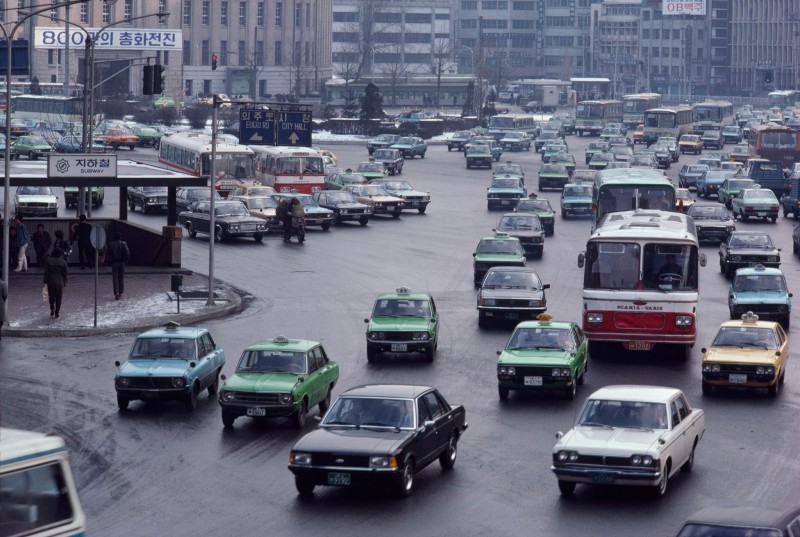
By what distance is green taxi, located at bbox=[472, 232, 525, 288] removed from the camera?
131 ft

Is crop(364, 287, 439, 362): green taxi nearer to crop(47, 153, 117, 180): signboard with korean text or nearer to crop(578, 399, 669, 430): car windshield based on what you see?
crop(578, 399, 669, 430): car windshield

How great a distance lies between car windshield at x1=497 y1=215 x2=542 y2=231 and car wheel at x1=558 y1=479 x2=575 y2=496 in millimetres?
28054

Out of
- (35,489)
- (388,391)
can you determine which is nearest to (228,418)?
(388,391)

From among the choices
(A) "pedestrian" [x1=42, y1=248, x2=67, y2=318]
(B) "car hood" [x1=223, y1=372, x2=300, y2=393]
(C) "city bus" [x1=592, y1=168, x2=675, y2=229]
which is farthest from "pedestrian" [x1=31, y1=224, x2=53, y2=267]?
(B) "car hood" [x1=223, y1=372, x2=300, y2=393]

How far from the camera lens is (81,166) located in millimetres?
39625

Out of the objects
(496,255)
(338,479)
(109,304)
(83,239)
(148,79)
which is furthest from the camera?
(148,79)

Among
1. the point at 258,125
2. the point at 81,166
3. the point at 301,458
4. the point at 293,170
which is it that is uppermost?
the point at 258,125

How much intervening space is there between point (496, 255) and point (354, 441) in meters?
22.2

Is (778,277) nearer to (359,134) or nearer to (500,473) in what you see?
(500,473)

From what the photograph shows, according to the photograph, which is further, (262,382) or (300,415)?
(262,382)

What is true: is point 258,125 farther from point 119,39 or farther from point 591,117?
point 119,39

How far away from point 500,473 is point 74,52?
128m

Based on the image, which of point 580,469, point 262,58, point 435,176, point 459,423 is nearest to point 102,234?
A: point 459,423

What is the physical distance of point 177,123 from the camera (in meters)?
115
